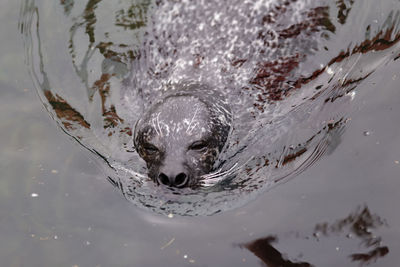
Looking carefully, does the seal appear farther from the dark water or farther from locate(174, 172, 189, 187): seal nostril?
the dark water

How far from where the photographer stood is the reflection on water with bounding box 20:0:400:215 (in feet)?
23.6

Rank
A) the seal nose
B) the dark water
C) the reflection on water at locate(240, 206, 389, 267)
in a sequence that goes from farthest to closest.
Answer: the seal nose → the dark water → the reflection on water at locate(240, 206, 389, 267)

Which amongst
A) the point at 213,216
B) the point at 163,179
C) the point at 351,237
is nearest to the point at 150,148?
the point at 163,179

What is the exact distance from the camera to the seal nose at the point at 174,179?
655 cm

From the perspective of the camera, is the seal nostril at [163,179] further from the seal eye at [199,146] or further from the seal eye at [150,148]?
the seal eye at [199,146]

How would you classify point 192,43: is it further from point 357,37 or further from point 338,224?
point 338,224

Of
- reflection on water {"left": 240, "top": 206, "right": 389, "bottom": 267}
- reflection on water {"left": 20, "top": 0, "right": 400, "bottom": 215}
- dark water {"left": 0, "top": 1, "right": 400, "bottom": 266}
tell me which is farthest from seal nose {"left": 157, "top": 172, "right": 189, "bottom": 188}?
reflection on water {"left": 240, "top": 206, "right": 389, "bottom": 267}

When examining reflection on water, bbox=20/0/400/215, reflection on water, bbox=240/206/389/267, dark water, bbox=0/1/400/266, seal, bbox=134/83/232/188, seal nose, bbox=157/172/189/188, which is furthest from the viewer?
reflection on water, bbox=20/0/400/215

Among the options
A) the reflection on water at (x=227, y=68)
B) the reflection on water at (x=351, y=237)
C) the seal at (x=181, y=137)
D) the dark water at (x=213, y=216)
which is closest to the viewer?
the reflection on water at (x=351, y=237)

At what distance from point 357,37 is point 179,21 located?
7.31 ft

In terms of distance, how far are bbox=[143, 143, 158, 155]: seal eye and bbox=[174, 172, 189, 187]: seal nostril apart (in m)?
0.47

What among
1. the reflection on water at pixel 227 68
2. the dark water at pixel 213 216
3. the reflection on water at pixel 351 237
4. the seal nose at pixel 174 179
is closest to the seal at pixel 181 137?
the seal nose at pixel 174 179

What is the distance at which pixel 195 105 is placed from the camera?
714cm

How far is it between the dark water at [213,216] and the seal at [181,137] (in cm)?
47
